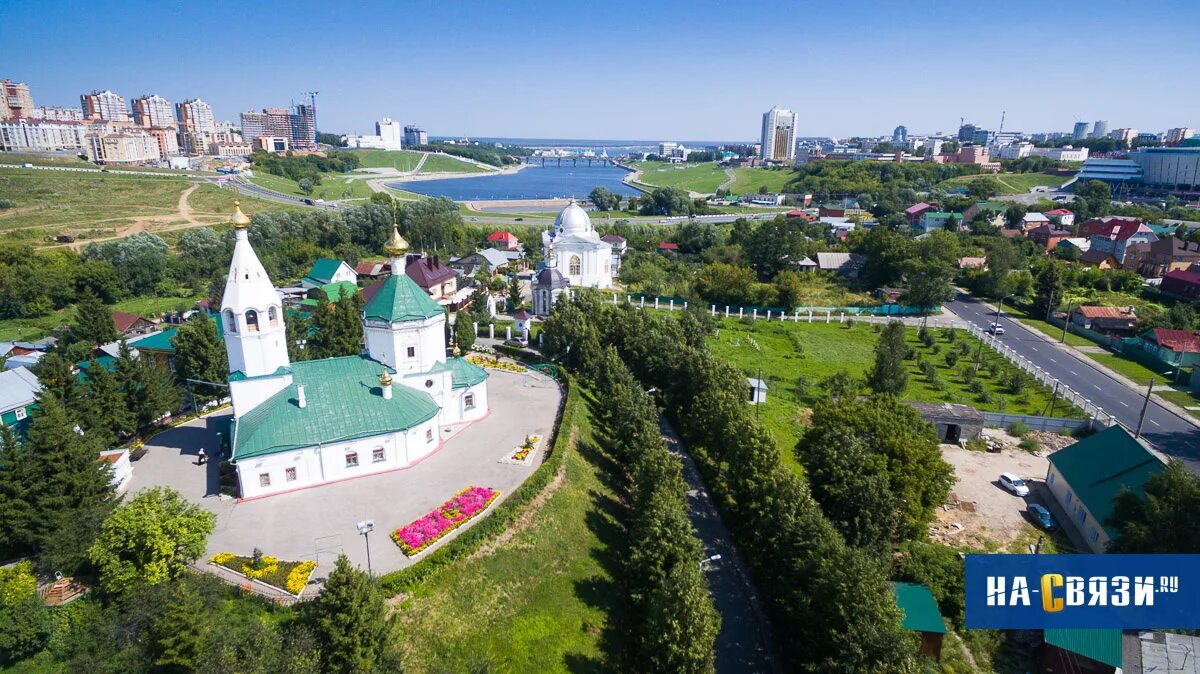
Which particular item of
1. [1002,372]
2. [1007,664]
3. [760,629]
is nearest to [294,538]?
[760,629]

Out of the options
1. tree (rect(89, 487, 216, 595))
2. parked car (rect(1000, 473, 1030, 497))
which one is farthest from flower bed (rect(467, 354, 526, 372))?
parked car (rect(1000, 473, 1030, 497))

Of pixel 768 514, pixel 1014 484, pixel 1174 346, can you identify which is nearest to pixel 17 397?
pixel 768 514

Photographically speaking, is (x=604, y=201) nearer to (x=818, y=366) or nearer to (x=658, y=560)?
(x=818, y=366)

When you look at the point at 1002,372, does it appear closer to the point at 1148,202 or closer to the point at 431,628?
the point at 431,628

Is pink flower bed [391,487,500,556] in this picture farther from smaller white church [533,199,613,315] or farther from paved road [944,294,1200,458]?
smaller white church [533,199,613,315]

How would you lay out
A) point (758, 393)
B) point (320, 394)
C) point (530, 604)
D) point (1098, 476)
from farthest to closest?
point (758, 393) → point (1098, 476) → point (320, 394) → point (530, 604)

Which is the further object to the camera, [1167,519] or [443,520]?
[443,520]
